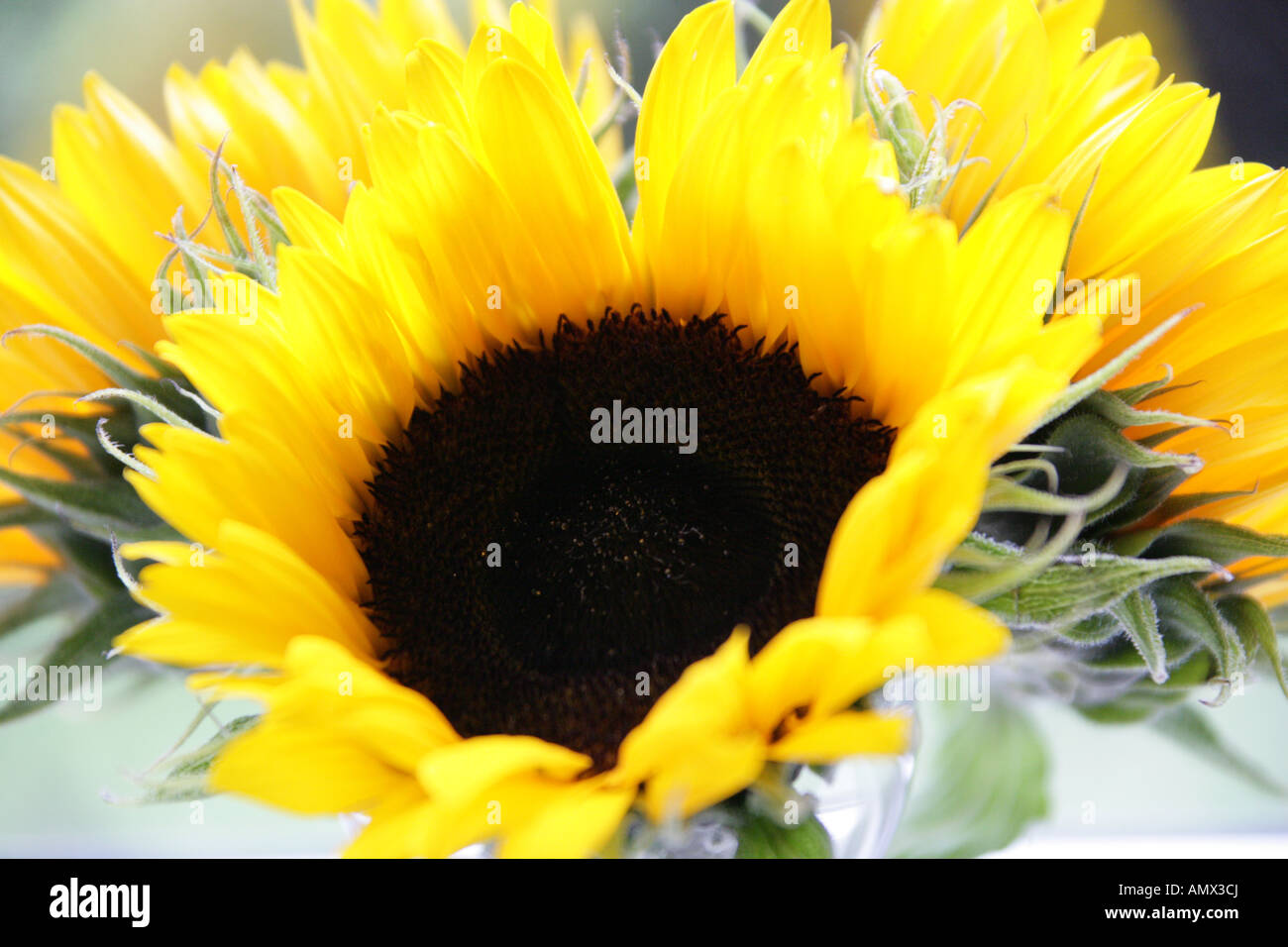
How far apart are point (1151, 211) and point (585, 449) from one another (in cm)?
24

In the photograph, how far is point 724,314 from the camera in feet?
1.67

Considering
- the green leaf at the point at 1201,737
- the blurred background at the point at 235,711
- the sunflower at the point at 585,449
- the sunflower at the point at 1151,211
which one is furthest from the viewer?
the blurred background at the point at 235,711

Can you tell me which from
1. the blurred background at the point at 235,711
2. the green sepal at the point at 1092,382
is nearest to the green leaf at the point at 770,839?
the green sepal at the point at 1092,382

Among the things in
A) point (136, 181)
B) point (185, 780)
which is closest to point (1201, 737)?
point (185, 780)

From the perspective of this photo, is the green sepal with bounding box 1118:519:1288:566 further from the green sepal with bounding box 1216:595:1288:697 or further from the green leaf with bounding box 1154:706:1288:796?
the green leaf with bounding box 1154:706:1288:796

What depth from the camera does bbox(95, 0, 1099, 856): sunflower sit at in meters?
0.31

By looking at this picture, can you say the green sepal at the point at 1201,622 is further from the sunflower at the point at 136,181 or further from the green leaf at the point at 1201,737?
the sunflower at the point at 136,181

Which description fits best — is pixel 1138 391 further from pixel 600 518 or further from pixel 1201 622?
pixel 600 518

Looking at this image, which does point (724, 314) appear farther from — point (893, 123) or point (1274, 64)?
point (1274, 64)

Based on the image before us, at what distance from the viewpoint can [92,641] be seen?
498mm

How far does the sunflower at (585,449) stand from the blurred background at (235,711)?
0.59ft

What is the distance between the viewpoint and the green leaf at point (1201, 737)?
0.52 m
